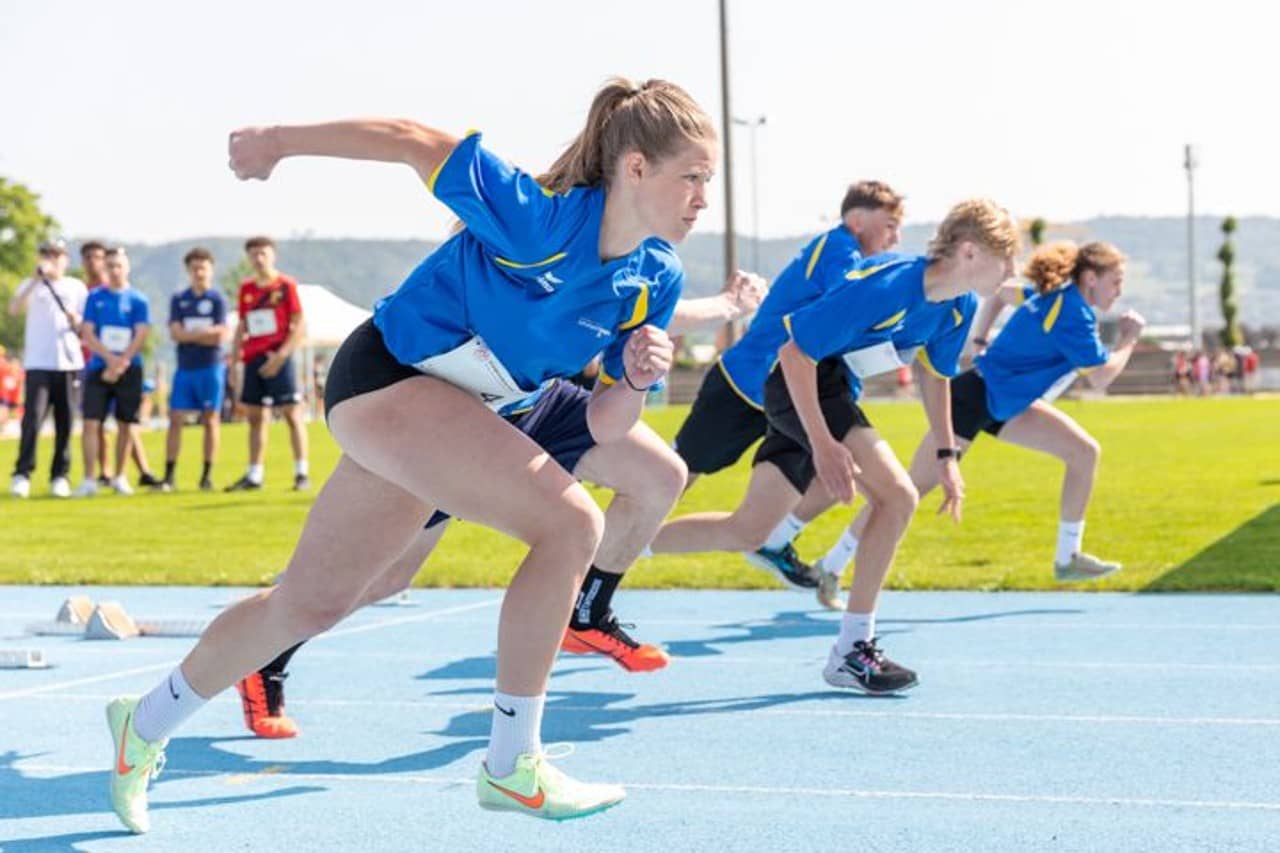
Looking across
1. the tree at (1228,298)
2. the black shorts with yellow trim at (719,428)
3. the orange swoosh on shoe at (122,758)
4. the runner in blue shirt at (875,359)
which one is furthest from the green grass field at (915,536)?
the tree at (1228,298)

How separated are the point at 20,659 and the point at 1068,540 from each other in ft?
16.7

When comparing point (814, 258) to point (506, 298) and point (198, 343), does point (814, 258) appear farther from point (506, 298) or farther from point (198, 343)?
point (198, 343)

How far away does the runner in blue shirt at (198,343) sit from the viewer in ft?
53.7

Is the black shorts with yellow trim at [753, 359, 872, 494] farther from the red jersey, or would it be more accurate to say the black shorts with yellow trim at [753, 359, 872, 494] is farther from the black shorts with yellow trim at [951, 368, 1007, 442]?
the red jersey

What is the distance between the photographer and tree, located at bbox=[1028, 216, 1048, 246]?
100750 mm

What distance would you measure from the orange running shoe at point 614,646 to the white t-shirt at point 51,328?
11.1 m

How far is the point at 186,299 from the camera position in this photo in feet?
54.3

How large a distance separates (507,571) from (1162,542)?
4.12m

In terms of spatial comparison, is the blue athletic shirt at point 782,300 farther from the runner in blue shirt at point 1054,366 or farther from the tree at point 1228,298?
the tree at point 1228,298

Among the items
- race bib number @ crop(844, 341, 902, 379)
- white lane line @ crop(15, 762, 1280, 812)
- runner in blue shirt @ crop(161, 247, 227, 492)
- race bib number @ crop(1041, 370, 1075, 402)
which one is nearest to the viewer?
white lane line @ crop(15, 762, 1280, 812)

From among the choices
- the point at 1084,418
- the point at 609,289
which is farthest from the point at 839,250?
the point at 1084,418

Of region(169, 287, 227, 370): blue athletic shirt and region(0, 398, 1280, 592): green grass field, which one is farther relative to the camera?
region(169, 287, 227, 370): blue athletic shirt

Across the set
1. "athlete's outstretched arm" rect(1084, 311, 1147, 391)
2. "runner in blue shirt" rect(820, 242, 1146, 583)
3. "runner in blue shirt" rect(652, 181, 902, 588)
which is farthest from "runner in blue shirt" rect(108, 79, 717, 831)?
"athlete's outstretched arm" rect(1084, 311, 1147, 391)

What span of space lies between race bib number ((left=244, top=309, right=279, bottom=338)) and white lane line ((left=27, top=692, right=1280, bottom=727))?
31.2 feet
